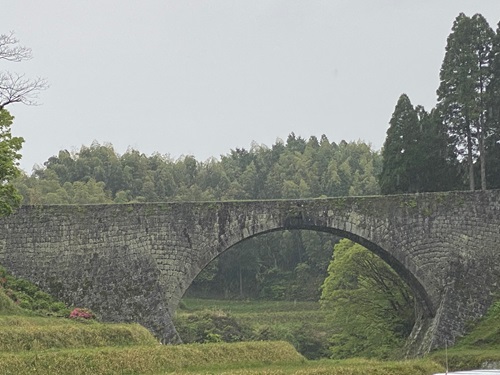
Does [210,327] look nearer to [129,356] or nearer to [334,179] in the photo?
[129,356]

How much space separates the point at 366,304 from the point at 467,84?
11643 mm

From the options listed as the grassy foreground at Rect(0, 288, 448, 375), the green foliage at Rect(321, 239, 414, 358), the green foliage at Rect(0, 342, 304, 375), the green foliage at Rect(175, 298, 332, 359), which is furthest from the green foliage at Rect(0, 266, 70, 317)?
the green foliage at Rect(321, 239, 414, 358)

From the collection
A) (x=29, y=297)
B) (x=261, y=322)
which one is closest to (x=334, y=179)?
(x=261, y=322)

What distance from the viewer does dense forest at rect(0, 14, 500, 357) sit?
38688 millimetres

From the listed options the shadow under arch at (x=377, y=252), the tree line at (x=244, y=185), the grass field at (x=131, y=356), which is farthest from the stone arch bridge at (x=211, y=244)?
the tree line at (x=244, y=185)

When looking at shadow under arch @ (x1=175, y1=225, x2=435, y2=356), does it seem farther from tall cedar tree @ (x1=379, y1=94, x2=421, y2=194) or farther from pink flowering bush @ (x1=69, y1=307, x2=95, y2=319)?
tall cedar tree @ (x1=379, y1=94, x2=421, y2=194)

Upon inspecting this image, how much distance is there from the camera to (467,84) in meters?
37.9

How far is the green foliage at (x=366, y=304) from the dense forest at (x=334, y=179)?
2.6 inches

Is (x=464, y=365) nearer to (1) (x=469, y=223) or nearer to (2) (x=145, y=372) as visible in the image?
(1) (x=469, y=223)

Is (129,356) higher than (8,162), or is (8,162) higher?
(8,162)

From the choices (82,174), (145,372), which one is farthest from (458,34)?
(82,174)

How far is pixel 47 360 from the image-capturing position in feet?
60.8

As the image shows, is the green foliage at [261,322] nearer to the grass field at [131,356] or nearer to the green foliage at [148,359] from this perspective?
the grass field at [131,356]

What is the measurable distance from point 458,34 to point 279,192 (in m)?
55.0
